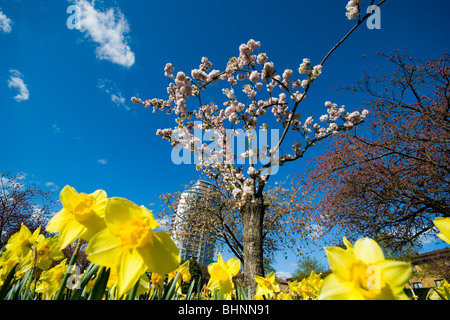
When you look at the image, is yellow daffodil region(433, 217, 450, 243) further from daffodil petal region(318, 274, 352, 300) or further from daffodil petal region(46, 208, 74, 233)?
daffodil petal region(46, 208, 74, 233)

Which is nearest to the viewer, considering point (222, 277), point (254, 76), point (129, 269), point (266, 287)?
point (129, 269)

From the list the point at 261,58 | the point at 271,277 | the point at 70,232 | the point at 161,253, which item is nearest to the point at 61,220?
the point at 70,232

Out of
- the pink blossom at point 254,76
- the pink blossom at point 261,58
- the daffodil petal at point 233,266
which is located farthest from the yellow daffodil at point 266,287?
the pink blossom at point 261,58

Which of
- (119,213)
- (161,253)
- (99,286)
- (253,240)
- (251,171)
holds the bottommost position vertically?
(99,286)

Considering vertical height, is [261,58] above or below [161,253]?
above

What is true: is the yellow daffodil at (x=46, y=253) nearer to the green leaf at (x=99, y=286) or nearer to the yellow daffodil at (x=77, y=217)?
the yellow daffodil at (x=77, y=217)

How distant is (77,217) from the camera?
2.53 ft

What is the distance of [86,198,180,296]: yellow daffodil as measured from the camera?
683 mm

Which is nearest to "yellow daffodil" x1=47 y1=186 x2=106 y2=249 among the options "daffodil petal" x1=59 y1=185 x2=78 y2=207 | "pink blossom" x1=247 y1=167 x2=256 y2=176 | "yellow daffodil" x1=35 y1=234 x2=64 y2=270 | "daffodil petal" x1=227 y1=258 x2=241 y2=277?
"daffodil petal" x1=59 y1=185 x2=78 y2=207

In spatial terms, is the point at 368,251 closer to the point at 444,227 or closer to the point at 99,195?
the point at 444,227

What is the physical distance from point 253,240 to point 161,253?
6066 millimetres

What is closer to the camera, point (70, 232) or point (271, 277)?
point (70, 232)
